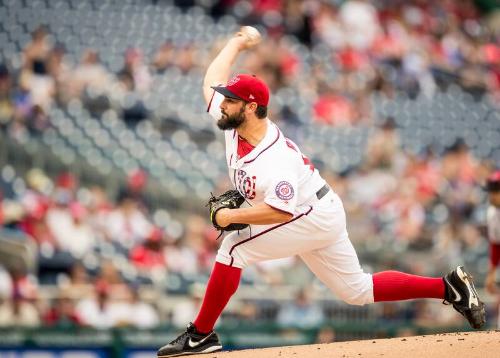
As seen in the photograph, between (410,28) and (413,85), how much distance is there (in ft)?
6.19

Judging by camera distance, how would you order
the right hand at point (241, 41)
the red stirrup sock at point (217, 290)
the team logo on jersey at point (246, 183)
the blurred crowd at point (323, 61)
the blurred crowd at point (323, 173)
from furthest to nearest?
the blurred crowd at point (323, 61) < the blurred crowd at point (323, 173) < the right hand at point (241, 41) < the red stirrup sock at point (217, 290) < the team logo on jersey at point (246, 183)

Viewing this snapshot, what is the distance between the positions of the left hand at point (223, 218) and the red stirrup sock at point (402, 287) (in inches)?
40.5

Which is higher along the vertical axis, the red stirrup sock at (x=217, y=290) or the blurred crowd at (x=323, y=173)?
the blurred crowd at (x=323, y=173)

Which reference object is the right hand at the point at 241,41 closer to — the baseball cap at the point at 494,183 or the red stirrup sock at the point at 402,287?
the red stirrup sock at the point at 402,287

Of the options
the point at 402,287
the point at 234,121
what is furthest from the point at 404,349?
the point at 234,121

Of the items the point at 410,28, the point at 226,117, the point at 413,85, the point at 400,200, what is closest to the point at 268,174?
the point at 226,117

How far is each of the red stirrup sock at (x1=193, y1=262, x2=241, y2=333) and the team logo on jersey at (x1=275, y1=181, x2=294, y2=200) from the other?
59 cm

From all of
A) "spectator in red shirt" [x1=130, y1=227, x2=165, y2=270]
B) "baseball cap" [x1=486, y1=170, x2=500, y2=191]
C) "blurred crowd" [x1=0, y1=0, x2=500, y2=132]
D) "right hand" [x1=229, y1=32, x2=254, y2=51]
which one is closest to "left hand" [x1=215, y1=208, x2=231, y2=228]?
"right hand" [x1=229, y1=32, x2=254, y2=51]

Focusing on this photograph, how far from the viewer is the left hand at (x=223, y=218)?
5562 millimetres

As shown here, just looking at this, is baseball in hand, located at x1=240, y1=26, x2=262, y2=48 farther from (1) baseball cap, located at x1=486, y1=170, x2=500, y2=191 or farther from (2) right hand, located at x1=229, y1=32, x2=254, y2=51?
(1) baseball cap, located at x1=486, y1=170, x2=500, y2=191

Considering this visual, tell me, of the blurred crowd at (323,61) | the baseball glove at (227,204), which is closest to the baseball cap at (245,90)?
the baseball glove at (227,204)

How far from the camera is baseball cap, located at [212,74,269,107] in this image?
18.5 ft

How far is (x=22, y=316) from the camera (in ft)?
32.4

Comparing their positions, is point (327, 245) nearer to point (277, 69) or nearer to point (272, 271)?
point (272, 271)
